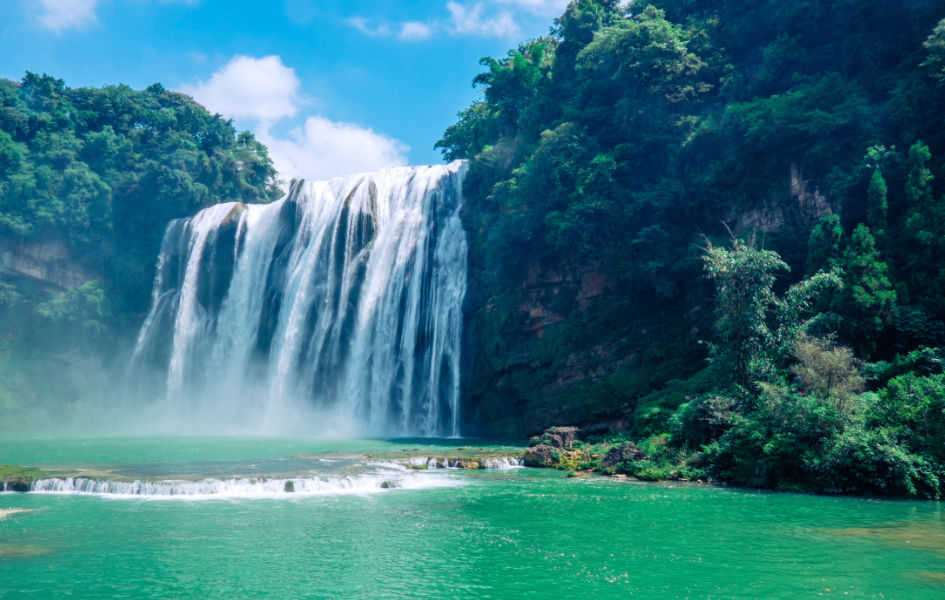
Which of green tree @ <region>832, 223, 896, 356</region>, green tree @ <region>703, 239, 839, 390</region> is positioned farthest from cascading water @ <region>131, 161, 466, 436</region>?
green tree @ <region>832, 223, 896, 356</region>

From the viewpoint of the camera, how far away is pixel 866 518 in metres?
15.1

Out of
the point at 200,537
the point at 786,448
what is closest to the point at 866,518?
the point at 786,448

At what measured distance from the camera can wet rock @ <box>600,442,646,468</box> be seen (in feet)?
74.1

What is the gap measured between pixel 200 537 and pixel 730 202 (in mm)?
25227

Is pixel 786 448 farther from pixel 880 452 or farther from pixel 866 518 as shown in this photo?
pixel 866 518

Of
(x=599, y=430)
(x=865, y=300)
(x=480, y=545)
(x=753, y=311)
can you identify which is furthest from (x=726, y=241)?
(x=480, y=545)

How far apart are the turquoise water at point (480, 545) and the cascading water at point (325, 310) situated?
18.1 metres

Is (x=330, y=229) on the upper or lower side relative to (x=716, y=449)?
upper

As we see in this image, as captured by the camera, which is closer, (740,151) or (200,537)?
(200,537)

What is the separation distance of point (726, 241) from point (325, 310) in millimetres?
23015

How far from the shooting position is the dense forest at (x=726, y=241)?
19.8 metres

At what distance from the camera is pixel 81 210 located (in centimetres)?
5384

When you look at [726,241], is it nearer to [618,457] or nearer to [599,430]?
[599,430]

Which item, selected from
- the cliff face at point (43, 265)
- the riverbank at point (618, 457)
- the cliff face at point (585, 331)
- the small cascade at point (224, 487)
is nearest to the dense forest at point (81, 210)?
the cliff face at point (43, 265)
